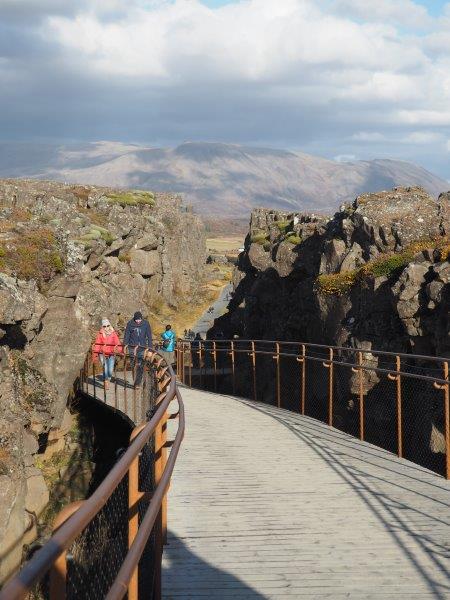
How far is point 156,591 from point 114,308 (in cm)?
2636

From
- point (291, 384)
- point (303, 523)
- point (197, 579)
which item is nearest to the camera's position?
point (197, 579)

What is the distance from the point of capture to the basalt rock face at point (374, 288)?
18.3 m

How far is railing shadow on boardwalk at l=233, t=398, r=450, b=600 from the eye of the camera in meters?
6.05

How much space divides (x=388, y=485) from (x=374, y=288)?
1306cm

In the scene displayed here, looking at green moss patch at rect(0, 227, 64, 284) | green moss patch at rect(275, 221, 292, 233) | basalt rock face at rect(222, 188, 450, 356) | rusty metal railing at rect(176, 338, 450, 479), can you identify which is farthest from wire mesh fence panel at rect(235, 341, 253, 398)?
green moss patch at rect(0, 227, 64, 284)

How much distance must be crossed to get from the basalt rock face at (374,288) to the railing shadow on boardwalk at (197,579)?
783cm

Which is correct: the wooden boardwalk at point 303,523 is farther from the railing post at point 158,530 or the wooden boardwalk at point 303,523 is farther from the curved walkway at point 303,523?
the railing post at point 158,530

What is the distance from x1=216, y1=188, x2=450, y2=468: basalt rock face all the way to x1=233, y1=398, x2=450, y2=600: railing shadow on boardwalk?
7.95 feet

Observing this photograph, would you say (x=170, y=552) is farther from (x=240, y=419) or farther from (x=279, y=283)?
(x=279, y=283)

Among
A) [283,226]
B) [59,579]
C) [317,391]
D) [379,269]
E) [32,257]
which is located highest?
[283,226]

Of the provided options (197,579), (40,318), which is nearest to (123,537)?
(197,579)

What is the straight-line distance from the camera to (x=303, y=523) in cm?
707

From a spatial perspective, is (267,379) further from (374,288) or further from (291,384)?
(374,288)

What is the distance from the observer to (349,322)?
21562 mm
